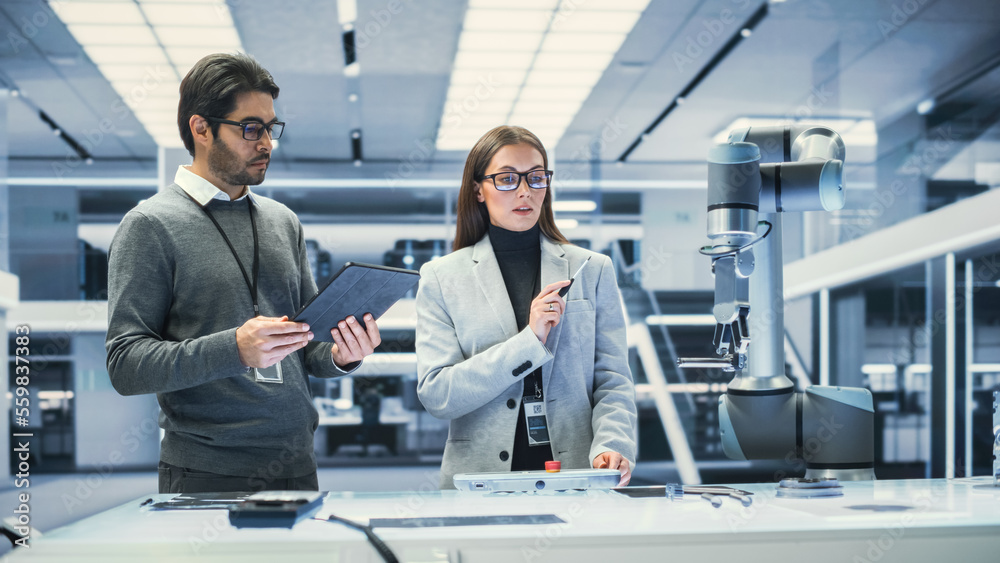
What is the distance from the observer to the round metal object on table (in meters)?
1.46

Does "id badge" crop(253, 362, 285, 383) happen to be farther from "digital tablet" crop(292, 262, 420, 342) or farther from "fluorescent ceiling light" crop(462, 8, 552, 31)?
"fluorescent ceiling light" crop(462, 8, 552, 31)

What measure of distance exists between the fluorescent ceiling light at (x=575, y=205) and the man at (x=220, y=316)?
26.5ft

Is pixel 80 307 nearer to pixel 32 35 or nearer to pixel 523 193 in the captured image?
pixel 32 35

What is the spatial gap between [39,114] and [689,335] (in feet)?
24.7

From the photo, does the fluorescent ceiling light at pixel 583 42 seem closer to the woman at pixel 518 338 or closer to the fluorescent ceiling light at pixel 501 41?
the fluorescent ceiling light at pixel 501 41

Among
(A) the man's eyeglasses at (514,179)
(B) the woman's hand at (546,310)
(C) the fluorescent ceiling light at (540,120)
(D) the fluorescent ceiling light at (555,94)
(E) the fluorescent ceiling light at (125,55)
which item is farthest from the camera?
(C) the fluorescent ceiling light at (540,120)

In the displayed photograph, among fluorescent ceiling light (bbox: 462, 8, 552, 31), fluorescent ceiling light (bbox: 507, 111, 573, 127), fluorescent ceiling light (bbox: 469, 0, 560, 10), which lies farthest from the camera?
fluorescent ceiling light (bbox: 507, 111, 573, 127)

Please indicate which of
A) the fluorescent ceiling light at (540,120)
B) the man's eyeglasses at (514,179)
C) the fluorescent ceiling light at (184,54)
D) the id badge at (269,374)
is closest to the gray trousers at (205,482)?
the id badge at (269,374)

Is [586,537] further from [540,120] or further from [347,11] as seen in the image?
[540,120]

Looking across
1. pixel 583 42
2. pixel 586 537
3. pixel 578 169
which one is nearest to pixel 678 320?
pixel 578 169

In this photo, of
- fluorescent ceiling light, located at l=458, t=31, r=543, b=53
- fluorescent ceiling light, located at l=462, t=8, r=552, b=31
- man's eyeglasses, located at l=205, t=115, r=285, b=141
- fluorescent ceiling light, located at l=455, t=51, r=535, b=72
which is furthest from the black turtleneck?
fluorescent ceiling light, located at l=455, t=51, r=535, b=72

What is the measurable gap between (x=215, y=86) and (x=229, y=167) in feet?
0.64

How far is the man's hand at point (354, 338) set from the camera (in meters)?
1.75

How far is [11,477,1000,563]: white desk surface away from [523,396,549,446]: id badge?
64 centimetres
